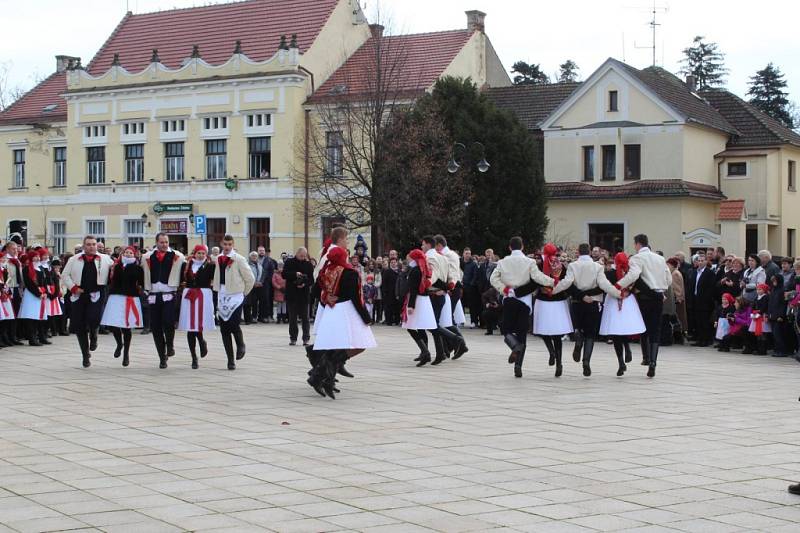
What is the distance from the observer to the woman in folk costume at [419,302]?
18.0 metres

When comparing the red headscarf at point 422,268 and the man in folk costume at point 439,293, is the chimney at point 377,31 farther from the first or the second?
the red headscarf at point 422,268

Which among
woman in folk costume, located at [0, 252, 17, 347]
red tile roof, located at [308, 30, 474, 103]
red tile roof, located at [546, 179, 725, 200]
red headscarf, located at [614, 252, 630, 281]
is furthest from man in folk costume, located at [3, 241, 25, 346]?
red tile roof, located at [546, 179, 725, 200]

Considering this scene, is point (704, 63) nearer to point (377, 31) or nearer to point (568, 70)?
point (568, 70)

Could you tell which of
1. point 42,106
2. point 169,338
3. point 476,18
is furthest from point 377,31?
point 169,338

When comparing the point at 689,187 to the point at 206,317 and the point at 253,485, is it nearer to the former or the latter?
the point at 206,317

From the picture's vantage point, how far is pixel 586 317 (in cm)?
1694

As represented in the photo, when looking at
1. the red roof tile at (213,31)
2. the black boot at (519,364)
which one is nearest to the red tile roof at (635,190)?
the red roof tile at (213,31)

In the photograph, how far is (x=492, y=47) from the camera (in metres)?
53.8

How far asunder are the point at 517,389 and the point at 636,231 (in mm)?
32642

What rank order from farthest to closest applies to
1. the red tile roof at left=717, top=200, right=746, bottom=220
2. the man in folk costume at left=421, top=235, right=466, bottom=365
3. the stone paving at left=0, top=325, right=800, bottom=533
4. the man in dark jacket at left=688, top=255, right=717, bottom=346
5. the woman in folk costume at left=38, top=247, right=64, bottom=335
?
the red tile roof at left=717, top=200, right=746, bottom=220 < the man in dark jacket at left=688, top=255, right=717, bottom=346 < the woman in folk costume at left=38, top=247, right=64, bottom=335 < the man in folk costume at left=421, top=235, right=466, bottom=365 < the stone paving at left=0, top=325, right=800, bottom=533

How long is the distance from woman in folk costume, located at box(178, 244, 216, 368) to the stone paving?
2.20 feet

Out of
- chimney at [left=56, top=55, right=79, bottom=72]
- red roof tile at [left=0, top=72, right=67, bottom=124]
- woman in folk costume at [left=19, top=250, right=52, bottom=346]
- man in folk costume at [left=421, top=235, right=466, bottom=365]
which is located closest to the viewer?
man in folk costume at [left=421, top=235, right=466, bottom=365]

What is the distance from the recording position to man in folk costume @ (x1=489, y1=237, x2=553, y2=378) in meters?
16.6

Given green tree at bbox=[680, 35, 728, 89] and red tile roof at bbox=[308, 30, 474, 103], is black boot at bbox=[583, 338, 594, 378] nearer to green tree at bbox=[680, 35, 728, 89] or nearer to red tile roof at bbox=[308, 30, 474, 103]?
red tile roof at bbox=[308, 30, 474, 103]
